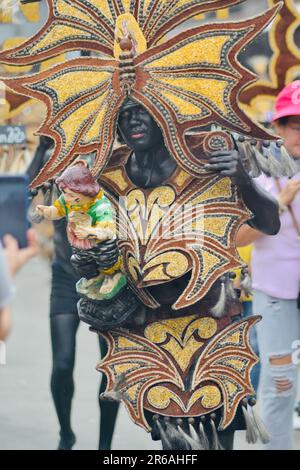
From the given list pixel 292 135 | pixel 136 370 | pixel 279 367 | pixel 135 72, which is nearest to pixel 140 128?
pixel 135 72

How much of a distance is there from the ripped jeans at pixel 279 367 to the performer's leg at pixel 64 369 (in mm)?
697

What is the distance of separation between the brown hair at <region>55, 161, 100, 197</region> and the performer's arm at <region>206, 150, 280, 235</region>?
0.37 meters

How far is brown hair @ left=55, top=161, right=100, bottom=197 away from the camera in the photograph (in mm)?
3850

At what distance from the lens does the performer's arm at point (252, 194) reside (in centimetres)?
394

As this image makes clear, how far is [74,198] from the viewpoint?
3.86 m

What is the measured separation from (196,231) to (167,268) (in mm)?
146

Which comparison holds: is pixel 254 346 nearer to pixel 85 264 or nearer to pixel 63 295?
pixel 63 295

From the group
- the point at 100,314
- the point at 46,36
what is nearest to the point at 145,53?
the point at 46,36

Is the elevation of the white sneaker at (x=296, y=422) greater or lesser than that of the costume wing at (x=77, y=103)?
lesser

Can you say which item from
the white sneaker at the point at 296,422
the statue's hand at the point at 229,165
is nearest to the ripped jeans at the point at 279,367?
the statue's hand at the point at 229,165

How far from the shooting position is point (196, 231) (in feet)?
13.3

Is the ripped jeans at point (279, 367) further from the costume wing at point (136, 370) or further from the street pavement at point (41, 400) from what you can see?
the costume wing at point (136, 370)

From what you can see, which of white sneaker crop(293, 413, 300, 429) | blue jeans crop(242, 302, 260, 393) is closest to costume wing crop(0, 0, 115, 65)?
blue jeans crop(242, 302, 260, 393)

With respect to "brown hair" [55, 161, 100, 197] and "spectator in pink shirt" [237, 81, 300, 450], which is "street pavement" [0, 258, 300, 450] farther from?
"brown hair" [55, 161, 100, 197]
